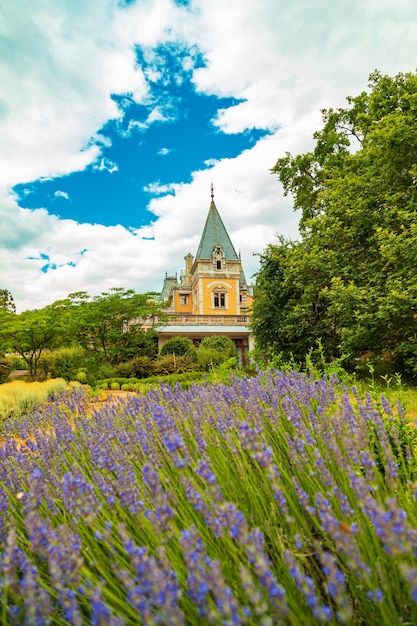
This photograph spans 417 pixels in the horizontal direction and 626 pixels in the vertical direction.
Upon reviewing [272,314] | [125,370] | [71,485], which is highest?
[272,314]

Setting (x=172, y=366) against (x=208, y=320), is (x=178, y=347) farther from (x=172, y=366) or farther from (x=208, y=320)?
(x=208, y=320)

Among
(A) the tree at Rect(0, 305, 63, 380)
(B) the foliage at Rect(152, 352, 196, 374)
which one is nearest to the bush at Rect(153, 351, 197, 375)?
(B) the foliage at Rect(152, 352, 196, 374)

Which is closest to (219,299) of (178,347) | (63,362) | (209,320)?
(209,320)

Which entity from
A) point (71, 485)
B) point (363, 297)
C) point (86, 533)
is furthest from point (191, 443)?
point (363, 297)

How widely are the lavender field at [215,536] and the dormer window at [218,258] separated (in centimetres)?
3835

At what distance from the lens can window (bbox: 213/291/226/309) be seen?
39.7 m

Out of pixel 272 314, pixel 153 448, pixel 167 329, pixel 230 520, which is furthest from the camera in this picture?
pixel 167 329

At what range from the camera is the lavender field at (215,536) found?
2.95ft

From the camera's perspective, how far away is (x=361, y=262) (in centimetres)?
1002

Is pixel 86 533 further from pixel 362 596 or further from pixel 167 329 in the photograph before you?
pixel 167 329

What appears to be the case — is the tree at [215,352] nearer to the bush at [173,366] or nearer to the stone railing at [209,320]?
the bush at [173,366]

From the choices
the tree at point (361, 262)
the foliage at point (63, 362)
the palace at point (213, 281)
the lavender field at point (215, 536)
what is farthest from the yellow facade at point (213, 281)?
the lavender field at point (215, 536)

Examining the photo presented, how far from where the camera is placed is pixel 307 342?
10844 mm

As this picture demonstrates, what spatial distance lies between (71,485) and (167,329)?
25970 millimetres
